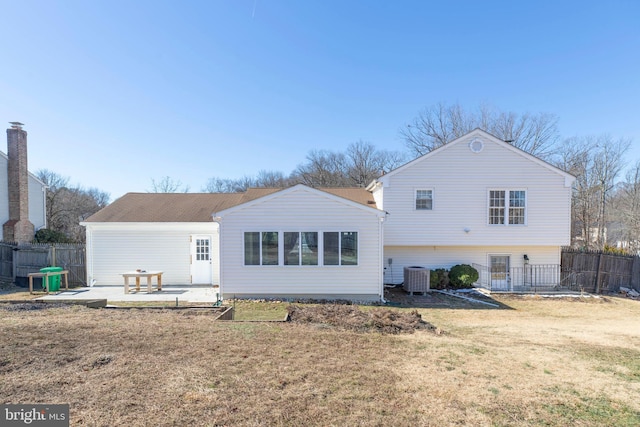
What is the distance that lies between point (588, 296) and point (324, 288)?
10.8m

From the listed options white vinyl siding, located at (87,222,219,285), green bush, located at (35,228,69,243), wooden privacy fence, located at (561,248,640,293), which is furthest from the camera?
green bush, located at (35,228,69,243)

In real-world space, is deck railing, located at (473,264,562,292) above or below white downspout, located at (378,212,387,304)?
below

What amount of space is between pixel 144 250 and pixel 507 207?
1560 centimetres

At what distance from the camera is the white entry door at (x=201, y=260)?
12961 mm

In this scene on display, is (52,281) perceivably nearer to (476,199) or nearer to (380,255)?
(380,255)

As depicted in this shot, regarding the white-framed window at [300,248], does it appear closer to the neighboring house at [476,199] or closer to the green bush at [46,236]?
the neighboring house at [476,199]

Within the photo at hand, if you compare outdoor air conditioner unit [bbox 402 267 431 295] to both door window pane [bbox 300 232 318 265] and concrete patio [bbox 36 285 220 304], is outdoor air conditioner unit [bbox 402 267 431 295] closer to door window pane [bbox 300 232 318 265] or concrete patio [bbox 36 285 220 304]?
door window pane [bbox 300 232 318 265]

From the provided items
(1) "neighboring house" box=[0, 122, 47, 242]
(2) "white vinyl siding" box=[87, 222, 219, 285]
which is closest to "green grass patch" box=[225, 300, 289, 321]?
(2) "white vinyl siding" box=[87, 222, 219, 285]

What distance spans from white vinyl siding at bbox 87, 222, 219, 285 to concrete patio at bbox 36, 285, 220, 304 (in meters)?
0.57

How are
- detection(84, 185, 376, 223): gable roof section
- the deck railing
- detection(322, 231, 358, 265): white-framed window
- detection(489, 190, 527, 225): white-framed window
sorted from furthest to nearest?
1. the deck railing
2. detection(489, 190, 527, 225): white-framed window
3. detection(84, 185, 376, 223): gable roof section
4. detection(322, 231, 358, 265): white-framed window

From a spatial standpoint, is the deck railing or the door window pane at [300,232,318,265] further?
the deck railing

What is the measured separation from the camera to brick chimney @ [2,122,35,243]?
1638cm

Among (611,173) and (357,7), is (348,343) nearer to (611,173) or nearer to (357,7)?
(357,7)

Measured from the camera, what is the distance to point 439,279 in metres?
13.0
